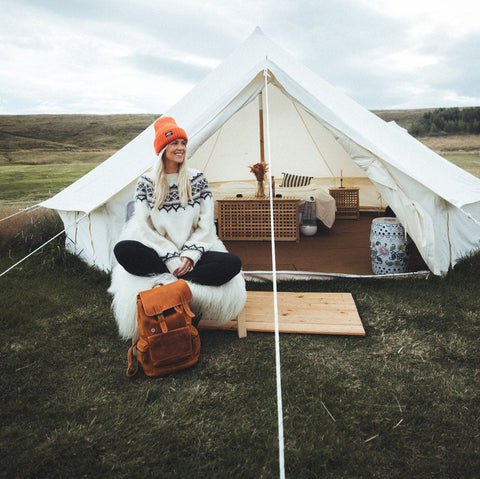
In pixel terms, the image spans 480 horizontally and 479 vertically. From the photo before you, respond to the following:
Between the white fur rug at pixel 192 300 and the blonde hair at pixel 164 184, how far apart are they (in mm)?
413

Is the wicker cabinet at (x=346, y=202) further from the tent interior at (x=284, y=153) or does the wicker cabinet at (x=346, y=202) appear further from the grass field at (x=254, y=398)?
the grass field at (x=254, y=398)

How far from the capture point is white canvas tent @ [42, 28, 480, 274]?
9.31 ft

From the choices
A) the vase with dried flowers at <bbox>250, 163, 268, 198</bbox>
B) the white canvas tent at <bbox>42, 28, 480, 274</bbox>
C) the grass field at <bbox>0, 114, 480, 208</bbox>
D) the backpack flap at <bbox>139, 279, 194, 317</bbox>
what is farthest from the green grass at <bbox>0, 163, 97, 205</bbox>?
the backpack flap at <bbox>139, 279, 194, 317</bbox>

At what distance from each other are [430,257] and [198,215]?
164cm

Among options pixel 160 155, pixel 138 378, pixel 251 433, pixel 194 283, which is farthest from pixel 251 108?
pixel 251 433

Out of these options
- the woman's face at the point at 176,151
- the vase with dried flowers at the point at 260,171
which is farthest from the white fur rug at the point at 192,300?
the vase with dried flowers at the point at 260,171

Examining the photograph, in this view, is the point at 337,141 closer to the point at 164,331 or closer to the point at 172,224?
the point at 172,224

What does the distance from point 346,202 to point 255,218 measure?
1701mm

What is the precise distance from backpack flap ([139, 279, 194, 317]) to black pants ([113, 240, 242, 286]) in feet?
0.59

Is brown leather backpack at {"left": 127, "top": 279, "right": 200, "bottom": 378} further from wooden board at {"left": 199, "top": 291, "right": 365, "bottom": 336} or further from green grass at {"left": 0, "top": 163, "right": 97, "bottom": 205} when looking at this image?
green grass at {"left": 0, "top": 163, "right": 97, "bottom": 205}

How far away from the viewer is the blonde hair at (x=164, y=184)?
7.28 feet

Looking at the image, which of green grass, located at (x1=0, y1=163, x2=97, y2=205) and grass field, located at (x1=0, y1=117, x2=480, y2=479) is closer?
grass field, located at (x1=0, y1=117, x2=480, y2=479)

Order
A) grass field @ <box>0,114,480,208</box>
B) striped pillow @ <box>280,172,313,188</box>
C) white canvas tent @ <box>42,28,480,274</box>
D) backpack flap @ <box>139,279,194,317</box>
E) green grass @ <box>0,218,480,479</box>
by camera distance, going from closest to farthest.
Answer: green grass @ <box>0,218,480,479</box>
backpack flap @ <box>139,279,194,317</box>
white canvas tent @ <box>42,28,480,274</box>
striped pillow @ <box>280,172,313,188</box>
grass field @ <box>0,114,480,208</box>

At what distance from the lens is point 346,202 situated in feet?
18.4
